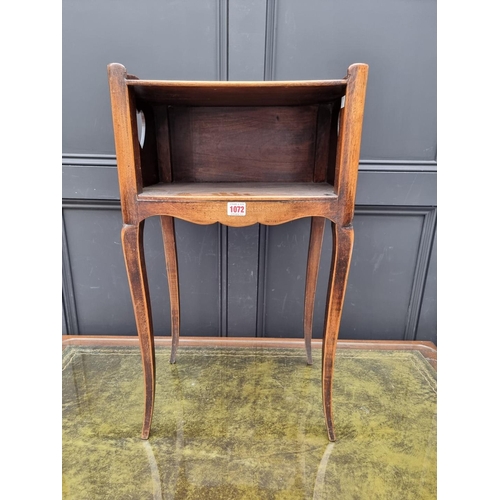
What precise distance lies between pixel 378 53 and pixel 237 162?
0.69m

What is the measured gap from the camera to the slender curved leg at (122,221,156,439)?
3.03 feet

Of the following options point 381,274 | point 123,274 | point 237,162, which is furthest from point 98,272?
point 381,274

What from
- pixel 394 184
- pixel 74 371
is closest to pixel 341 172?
pixel 394 184

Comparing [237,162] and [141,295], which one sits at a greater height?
[237,162]

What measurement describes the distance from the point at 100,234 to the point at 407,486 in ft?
4.42

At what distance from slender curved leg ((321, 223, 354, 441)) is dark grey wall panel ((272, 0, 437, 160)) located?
2.16 feet

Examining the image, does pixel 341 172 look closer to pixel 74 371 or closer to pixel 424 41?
pixel 424 41

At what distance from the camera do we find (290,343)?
150cm

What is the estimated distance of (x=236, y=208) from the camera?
91 cm

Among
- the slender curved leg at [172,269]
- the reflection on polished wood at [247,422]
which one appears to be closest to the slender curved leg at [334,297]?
the reflection on polished wood at [247,422]

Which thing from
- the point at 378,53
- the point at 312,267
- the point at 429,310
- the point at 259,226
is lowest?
the point at 429,310

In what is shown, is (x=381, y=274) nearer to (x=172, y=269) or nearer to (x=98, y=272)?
(x=172, y=269)

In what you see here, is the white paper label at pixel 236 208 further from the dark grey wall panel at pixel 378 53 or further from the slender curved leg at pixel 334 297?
the dark grey wall panel at pixel 378 53

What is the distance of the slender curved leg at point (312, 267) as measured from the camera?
1280mm
